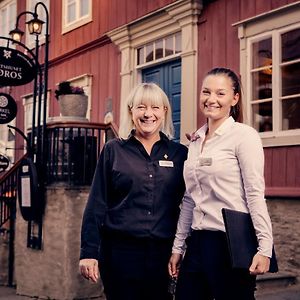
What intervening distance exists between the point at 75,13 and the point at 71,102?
202 inches

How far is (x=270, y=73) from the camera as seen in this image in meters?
8.07

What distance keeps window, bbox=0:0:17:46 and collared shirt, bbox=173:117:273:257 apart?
14.4 metres

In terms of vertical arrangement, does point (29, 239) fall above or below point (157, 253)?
below

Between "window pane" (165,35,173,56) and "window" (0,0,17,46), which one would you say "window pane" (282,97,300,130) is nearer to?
"window pane" (165,35,173,56)

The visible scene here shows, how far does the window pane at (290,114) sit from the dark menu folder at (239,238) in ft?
17.0

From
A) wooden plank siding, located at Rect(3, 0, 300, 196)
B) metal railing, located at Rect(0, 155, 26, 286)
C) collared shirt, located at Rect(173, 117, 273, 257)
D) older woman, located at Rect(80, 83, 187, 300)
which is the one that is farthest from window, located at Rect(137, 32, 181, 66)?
collared shirt, located at Rect(173, 117, 273, 257)

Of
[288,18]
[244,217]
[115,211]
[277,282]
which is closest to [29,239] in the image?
[277,282]

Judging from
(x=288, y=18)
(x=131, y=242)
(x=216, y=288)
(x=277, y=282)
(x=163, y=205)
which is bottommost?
(x=277, y=282)

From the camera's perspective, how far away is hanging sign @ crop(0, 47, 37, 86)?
8828 millimetres

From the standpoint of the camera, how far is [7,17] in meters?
16.7

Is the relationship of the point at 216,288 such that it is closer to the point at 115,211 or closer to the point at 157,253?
the point at 157,253

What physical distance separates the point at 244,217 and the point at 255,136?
40cm

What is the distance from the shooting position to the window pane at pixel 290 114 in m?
7.62

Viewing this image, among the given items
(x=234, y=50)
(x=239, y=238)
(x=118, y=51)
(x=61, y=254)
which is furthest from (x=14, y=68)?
(x=239, y=238)
